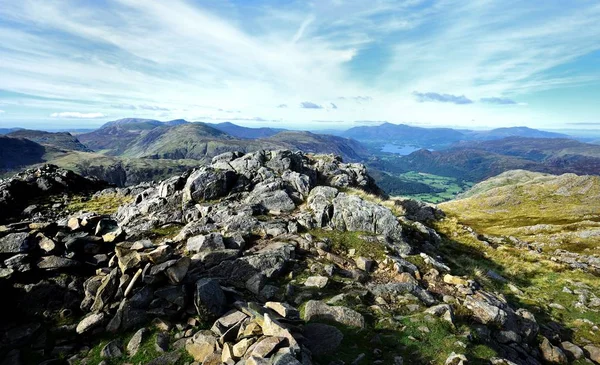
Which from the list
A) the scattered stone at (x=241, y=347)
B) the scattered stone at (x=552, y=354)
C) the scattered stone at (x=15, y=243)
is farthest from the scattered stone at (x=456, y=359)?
the scattered stone at (x=15, y=243)

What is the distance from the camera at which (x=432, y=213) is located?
58.0m

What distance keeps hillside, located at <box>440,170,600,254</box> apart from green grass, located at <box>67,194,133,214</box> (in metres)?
72.6

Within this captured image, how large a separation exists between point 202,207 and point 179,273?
16.1 metres

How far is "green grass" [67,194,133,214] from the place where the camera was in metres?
45.7

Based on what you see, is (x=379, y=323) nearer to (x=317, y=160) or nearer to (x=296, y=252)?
(x=296, y=252)

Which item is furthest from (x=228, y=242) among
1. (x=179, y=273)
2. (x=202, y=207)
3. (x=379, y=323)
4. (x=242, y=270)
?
(x=379, y=323)

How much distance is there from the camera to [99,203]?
163 ft

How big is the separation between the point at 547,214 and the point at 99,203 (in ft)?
374

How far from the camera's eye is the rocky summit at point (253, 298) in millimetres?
13508

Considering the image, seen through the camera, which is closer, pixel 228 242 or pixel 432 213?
pixel 228 242

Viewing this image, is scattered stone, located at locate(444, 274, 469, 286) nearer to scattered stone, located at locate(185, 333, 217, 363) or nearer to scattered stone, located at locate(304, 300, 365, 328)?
scattered stone, located at locate(304, 300, 365, 328)

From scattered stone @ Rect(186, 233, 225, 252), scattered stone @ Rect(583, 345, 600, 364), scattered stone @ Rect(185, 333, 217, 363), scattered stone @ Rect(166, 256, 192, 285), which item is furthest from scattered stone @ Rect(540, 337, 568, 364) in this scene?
scattered stone @ Rect(166, 256, 192, 285)

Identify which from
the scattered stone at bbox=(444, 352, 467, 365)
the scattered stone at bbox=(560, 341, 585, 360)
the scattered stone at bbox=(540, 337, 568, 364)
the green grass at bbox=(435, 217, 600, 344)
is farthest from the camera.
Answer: the green grass at bbox=(435, 217, 600, 344)

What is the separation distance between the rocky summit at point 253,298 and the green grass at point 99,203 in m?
19.8
